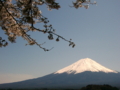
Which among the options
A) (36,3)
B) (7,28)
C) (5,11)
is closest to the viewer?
(5,11)

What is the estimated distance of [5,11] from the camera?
4590 mm

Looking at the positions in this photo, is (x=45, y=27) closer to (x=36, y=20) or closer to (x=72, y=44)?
(x=36, y=20)

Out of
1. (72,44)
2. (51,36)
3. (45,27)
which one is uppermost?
(45,27)

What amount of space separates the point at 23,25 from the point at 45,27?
0.87 metres

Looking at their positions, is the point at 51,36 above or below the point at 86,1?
below

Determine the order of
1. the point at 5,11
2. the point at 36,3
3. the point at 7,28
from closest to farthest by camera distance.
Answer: the point at 5,11, the point at 36,3, the point at 7,28

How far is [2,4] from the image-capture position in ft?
13.8

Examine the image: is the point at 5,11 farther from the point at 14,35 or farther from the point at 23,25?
the point at 14,35

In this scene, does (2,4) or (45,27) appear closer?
(2,4)

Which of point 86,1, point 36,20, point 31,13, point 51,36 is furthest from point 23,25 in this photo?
point 86,1

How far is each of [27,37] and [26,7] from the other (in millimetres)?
1490

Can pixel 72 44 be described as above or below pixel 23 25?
below

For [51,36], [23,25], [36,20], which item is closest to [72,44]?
[51,36]

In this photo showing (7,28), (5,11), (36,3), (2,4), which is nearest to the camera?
(2,4)
